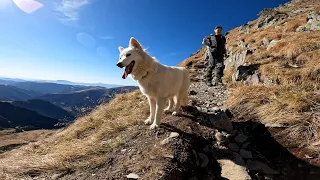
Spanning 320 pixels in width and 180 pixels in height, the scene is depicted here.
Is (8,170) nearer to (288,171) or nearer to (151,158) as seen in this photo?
(151,158)

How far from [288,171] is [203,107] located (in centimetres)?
369

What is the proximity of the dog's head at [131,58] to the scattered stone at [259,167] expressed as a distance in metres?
3.31

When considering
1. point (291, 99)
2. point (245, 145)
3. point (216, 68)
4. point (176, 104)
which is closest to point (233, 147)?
point (245, 145)

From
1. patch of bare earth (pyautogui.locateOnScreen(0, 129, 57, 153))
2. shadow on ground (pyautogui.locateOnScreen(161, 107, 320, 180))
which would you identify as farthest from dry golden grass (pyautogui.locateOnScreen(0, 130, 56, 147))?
shadow on ground (pyautogui.locateOnScreen(161, 107, 320, 180))

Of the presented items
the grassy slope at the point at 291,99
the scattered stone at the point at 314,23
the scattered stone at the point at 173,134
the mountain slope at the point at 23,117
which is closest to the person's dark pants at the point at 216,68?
the grassy slope at the point at 291,99

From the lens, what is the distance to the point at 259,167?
4250 mm

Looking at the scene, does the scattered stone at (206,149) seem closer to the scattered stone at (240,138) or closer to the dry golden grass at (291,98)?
the scattered stone at (240,138)

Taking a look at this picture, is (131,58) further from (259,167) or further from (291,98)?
(291,98)

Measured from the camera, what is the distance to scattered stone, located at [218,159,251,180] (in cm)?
389

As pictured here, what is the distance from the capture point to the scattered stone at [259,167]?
4103 millimetres

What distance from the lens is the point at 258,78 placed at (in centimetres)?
904

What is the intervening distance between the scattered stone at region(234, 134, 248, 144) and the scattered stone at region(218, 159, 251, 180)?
102 cm

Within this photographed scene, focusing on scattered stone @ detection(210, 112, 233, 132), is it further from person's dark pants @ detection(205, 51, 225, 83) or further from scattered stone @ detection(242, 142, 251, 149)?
person's dark pants @ detection(205, 51, 225, 83)

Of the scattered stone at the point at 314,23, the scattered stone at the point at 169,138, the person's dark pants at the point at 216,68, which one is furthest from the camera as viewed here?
the scattered stone at the point at 314,23
